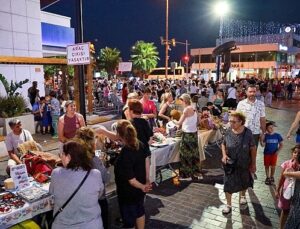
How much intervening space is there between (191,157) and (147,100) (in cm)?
213

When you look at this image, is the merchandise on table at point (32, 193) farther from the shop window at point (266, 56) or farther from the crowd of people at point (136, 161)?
the shop window at point (266, 56)

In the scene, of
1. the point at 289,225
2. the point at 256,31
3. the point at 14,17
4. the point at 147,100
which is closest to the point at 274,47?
the point at 256,31

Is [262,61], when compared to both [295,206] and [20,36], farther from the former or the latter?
[295,206]

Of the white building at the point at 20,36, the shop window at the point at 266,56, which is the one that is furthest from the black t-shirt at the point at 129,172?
the shop window at the point at 266,56

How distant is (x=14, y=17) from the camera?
54.5 ft

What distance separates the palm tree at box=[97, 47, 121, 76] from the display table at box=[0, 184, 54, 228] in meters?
71.3

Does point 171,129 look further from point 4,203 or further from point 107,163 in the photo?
point 4,203

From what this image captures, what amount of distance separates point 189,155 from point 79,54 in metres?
3.27

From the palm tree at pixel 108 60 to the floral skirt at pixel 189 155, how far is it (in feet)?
225

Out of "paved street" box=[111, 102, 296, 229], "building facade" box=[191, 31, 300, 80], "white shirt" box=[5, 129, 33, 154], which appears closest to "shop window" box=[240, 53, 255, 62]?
"building facade" box=[191, 31, 300, 80]

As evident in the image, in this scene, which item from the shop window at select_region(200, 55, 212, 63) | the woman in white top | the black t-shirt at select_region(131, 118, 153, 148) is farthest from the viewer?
the shop window at select_region(200, 55, 212, 63)

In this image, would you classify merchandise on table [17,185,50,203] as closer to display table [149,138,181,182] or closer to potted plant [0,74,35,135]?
display table [149,138,181,182]

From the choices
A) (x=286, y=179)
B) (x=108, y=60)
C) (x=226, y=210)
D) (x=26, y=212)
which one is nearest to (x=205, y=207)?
(x=226, y=210)

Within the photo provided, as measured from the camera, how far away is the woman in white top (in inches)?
253
